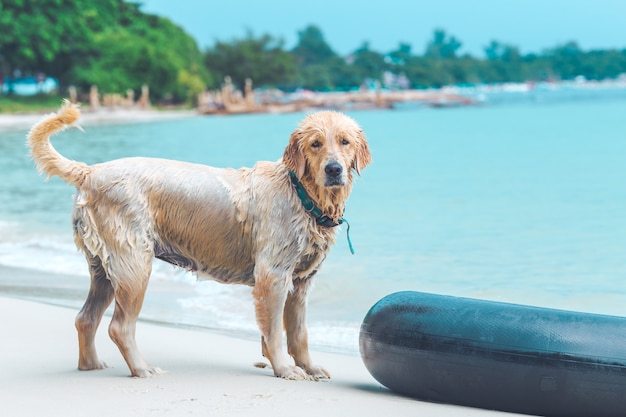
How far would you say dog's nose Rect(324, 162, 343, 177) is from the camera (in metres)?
6.28

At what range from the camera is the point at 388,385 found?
624 centimetres

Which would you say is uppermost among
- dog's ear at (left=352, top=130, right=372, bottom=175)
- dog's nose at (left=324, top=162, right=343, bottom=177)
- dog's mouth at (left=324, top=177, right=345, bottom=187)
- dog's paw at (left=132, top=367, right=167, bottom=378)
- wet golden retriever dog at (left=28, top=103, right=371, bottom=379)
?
dog's ear at (left=352, top=130, right=372, bottom=175)

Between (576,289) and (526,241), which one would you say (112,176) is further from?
(526,241)

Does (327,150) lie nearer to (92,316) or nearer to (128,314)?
(128,314)

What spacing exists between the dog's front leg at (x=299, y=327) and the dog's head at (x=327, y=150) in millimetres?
785

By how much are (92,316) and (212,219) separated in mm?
1034

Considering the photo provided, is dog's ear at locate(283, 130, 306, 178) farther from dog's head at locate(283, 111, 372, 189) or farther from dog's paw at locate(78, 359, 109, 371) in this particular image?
dog's paw at locate(78, 359, 109, 371)

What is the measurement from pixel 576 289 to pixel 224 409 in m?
8.05

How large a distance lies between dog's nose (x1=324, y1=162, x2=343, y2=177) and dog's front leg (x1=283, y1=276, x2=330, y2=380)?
0.86m

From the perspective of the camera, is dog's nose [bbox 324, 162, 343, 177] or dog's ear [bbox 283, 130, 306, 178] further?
dog's ear [bbox 283, 130, 306, 178]

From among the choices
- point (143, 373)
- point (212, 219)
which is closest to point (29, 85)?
point (212, 219)

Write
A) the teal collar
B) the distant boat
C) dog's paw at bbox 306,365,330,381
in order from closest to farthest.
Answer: the teal collar < dog's paw at bbox 306,365,330,381 < the distant boat

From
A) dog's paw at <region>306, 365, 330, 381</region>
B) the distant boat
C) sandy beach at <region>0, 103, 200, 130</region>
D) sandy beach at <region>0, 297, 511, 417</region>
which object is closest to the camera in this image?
sandy beach at <region>0, 297, 511, 417</region>

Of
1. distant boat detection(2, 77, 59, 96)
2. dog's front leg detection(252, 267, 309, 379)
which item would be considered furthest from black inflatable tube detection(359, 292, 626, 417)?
distant boat detection(2, 77, 59, 96)
